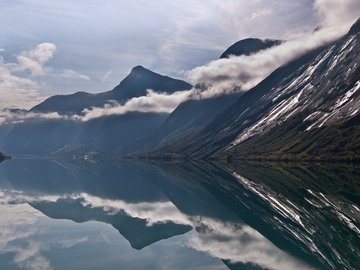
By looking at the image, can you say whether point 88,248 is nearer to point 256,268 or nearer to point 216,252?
point 216,252

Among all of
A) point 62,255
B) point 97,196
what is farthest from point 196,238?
point 97,196

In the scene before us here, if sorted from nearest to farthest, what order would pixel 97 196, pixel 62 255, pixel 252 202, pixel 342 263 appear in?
pixel 342 263 < pixel 62 255 < pixel 252 202 < pixel 97 196

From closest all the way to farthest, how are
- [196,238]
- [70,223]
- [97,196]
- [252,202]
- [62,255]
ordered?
[62,255] → [196,238] → [70,223] → [252,202] → [97,196]

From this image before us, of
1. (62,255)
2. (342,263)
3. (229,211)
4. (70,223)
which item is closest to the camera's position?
(342,263)

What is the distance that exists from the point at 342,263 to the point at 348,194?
218 ft

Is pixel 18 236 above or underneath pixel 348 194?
underneath

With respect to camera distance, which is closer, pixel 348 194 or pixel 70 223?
pixel 70 223

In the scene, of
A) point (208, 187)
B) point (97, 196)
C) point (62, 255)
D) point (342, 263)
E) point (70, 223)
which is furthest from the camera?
point (208, 187)

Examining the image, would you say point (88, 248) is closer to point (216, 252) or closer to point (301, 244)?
point (216, 252)

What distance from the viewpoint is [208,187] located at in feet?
525

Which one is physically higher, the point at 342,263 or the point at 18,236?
the point at 342,263

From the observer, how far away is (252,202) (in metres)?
113

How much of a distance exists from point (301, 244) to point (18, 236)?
45378mm

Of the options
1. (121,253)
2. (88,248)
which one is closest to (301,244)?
(121,253)
